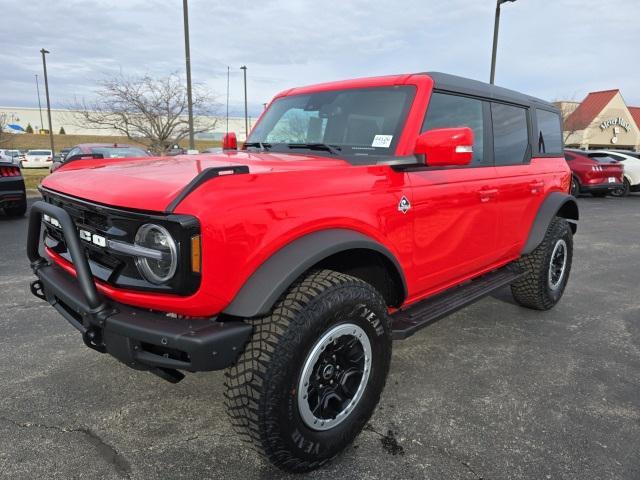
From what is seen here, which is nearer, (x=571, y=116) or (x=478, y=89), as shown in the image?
(x=478, y=89)

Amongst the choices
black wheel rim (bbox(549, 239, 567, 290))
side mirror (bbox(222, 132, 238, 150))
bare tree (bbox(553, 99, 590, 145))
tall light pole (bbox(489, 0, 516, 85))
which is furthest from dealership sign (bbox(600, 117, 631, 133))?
side mirror (bbox(222, 132, 238, 150))

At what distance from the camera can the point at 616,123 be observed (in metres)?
40.4

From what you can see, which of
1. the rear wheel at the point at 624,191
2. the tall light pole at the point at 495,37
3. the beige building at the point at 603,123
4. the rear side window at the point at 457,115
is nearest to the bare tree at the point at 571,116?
the beige building at the point at 603,123

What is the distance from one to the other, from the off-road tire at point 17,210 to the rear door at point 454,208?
28.3 ft

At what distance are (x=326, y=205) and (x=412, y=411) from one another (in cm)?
134

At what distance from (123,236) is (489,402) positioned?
7.34 feet

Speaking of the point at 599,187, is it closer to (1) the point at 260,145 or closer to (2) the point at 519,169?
(2) the point at 519,169

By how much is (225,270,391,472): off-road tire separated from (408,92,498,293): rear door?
0.74 metres

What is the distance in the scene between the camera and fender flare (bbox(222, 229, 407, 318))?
6.12ft

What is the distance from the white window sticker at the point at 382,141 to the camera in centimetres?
274

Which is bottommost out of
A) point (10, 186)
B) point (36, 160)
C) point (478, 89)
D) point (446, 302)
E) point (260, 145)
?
point (36, 160)

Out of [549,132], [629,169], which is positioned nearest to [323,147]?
[549,132]

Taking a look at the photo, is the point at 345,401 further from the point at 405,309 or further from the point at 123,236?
the point at 123,236

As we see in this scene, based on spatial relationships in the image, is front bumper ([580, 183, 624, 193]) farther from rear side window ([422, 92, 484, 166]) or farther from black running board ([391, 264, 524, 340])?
rear side window ([422, 92, 484, 166])
